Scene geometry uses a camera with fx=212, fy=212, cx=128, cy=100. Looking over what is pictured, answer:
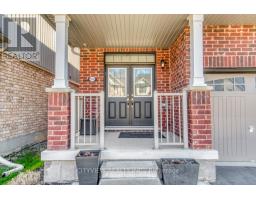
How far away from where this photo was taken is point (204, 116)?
3.35 meters

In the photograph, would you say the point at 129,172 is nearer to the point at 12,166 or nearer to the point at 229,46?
the point at 12,166

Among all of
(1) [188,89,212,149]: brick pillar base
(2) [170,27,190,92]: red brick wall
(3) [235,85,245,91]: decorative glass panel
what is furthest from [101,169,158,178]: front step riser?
(3) [235,85,245,91]: decorative glass panel

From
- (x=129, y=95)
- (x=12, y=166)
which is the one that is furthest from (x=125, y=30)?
(x=12, y=166)

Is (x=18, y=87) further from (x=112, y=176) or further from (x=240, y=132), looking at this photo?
(x=240, y=132)

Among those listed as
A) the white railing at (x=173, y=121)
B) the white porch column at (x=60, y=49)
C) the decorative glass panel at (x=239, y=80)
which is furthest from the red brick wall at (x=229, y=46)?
the white porch column at (x=60, y=49)

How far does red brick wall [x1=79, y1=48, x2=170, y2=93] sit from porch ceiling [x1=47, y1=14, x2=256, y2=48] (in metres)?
0.28

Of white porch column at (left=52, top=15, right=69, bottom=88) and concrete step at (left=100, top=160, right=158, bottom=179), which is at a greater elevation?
white porch column at (left=52, top=15, right=69, bottom=88)

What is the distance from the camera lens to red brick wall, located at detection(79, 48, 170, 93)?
19.1ft

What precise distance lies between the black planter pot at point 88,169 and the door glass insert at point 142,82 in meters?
3.16

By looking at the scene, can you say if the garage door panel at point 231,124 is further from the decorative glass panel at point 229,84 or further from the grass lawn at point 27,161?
the grass lawn at point 27,161

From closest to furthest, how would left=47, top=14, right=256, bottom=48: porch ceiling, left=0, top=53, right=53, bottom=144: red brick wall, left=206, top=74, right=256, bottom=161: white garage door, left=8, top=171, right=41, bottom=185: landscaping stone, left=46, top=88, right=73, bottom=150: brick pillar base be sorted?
left=8, top=171, right=41, bottom=185: landscaping stone → left=46, top=88, right=73, bottom=150: brick pillar base → left=47, top=14, right=256, bottom=48: porch ceiling → left=206, top=74, right=256, bottom=161: white garage door → left=0, top=53, right=53, bottom=144: red brick wall

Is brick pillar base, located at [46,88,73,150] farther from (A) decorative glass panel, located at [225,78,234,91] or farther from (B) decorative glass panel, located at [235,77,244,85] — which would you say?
(B) decorative glass panel, located at [235,77,244,85]

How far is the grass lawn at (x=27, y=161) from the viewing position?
11.2 ft
